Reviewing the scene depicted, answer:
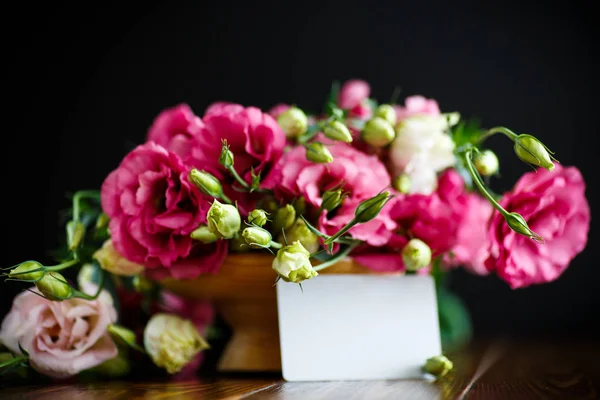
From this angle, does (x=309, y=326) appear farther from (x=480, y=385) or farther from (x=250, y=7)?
(x=250, y=7)

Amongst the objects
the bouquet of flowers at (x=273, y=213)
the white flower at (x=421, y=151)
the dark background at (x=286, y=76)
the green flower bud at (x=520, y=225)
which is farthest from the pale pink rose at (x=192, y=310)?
the dark background at (x=286, y=76)

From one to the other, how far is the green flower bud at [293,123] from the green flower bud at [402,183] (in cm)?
12

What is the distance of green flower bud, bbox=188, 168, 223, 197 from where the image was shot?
60 centimetres

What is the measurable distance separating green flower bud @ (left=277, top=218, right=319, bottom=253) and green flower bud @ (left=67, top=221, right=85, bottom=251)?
0.24 meters

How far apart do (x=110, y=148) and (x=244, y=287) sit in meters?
0.94

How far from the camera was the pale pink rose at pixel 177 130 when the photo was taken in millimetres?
725

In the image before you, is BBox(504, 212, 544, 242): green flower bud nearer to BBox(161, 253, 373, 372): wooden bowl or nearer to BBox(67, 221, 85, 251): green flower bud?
BBox(161, 253, 373, 372): wooden bowl

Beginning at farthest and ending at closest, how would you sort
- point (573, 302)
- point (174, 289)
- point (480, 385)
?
point (573, 302) < point (174, 289) < point (480, 385)

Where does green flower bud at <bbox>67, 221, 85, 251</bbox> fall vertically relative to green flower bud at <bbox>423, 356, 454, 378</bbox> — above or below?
above

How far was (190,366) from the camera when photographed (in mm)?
855

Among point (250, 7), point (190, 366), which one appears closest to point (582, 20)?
A: point (250, 7)

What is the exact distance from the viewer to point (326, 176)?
26.6 inches

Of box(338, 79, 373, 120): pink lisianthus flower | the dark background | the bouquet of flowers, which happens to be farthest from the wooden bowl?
the dark background

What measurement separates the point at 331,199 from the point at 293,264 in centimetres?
10
